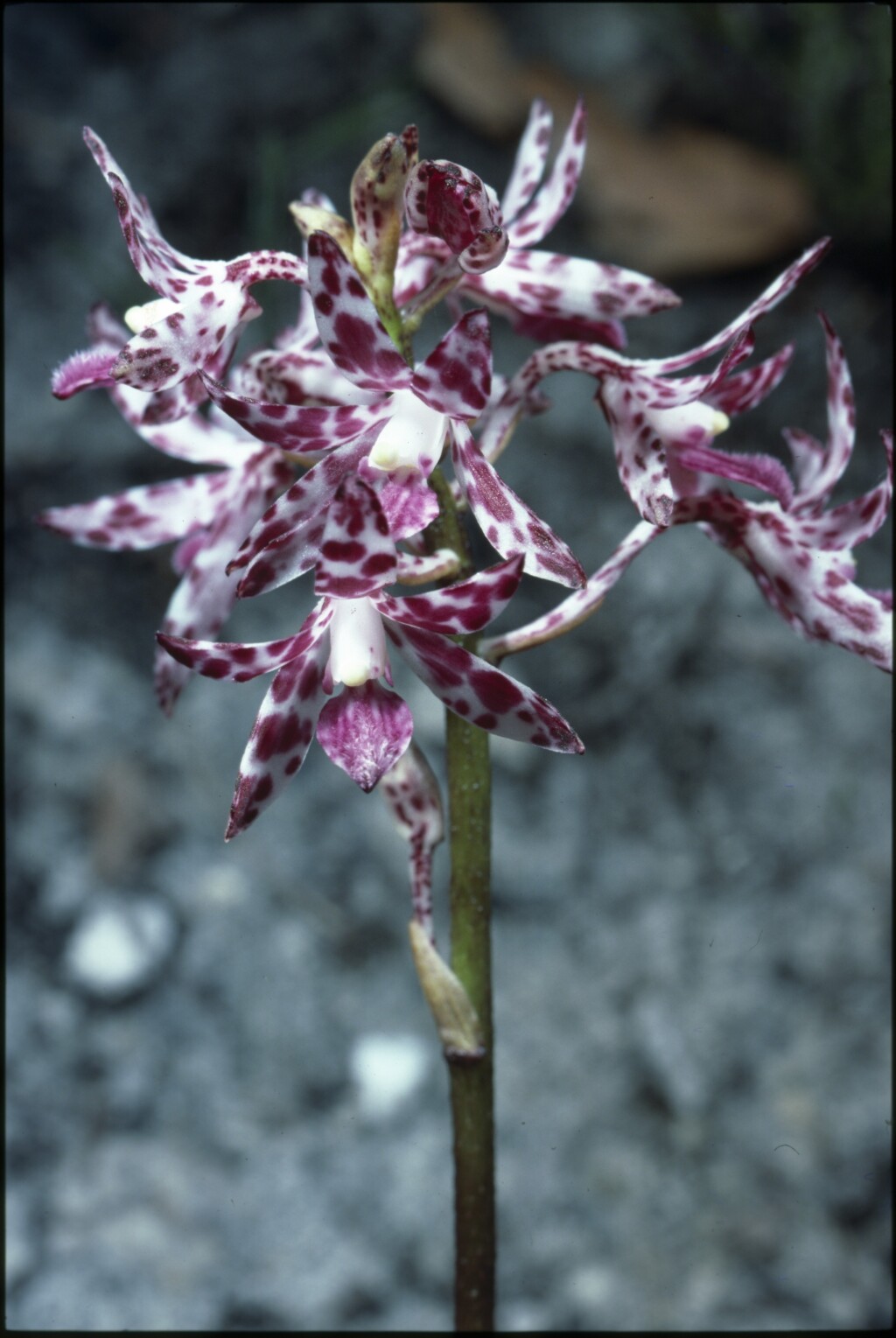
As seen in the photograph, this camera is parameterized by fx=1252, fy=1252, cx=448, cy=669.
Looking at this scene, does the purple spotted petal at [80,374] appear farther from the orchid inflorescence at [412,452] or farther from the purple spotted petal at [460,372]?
the purple spotted petal at [460,372]

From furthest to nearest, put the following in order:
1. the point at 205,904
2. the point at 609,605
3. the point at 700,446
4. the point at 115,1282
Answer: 1. the point at 609,605
2. the point at 205,904
3. the point at 115,1282
4. the point at 700,446

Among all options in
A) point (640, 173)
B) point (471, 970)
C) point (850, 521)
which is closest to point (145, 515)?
point (471, 970)

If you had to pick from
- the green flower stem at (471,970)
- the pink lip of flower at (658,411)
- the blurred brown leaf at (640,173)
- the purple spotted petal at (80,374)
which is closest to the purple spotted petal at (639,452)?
the pink lip of flower at (658,411)

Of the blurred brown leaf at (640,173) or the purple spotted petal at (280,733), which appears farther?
the blurred brown leaf at (640,173)

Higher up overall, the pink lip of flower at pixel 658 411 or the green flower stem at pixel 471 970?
the pink lip of flower at pixel 658 411

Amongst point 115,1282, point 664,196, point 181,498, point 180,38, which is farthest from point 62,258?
point 115,1282

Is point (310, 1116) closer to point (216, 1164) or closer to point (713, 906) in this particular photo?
point (216, 1164)

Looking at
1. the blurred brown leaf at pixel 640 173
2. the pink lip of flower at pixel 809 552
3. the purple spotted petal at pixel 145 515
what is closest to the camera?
the pink lip of flower at pixel 809 552

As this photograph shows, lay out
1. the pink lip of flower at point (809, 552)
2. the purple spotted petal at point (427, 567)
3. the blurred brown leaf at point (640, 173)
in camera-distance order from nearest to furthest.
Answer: the purple spotted petal at point (427, 567), the pink lip of flower at point (809, 552), the blurred brown leaf at point (640, 173)
